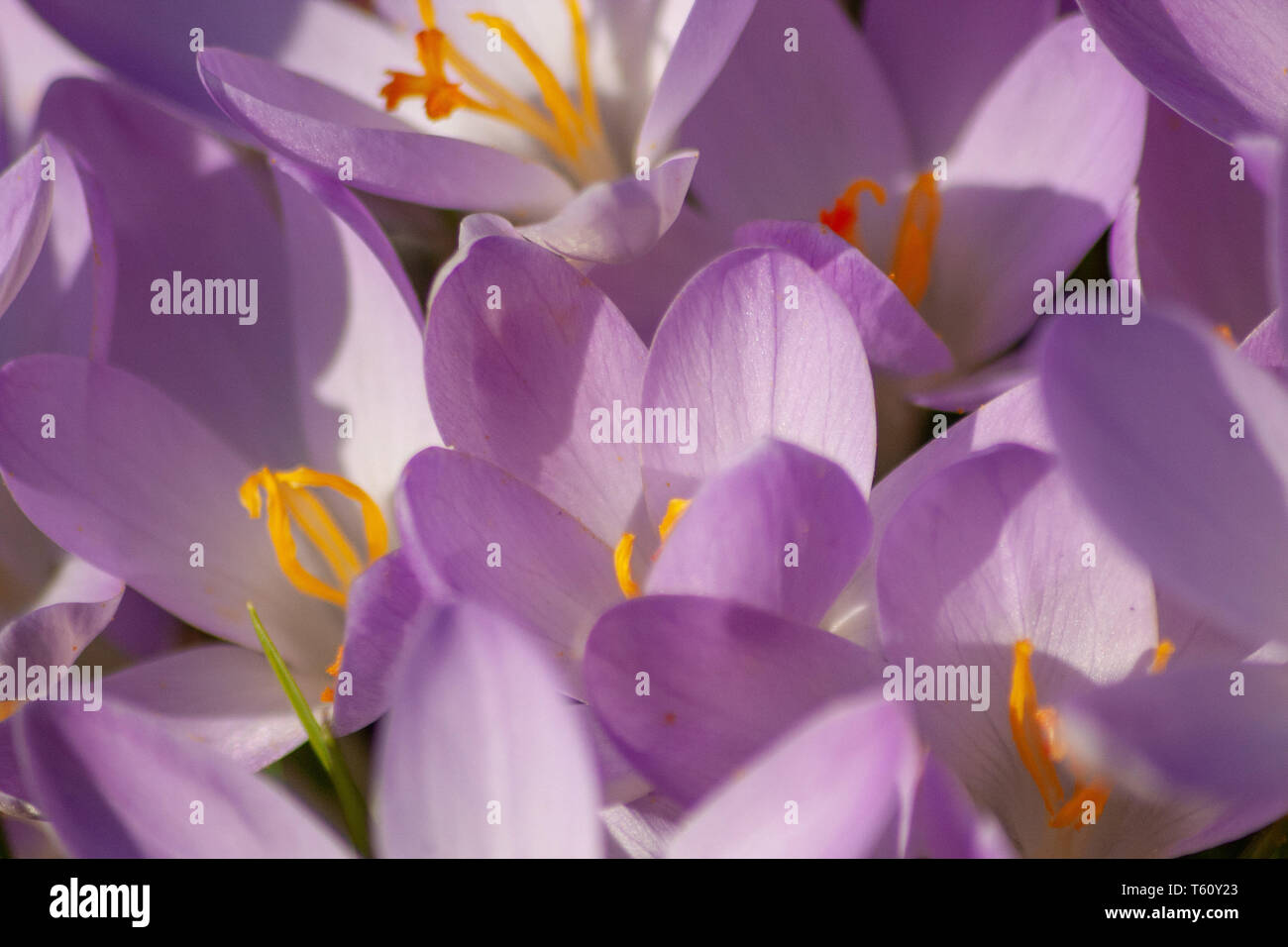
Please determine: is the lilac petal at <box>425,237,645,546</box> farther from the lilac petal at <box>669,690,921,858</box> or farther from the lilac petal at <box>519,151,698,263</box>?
the lilac petal at <box>669,690,921,858</box>

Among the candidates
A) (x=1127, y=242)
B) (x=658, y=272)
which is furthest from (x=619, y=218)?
(x=1127, y=242)

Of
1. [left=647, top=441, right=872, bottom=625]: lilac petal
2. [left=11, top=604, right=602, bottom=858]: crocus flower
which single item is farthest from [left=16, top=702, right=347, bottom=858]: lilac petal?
[left=647, top=441, right=872, bottom=625]: lilac petal

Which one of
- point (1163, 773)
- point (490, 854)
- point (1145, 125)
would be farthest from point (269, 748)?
point (1145, 125)

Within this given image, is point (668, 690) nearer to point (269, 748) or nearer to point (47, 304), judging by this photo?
point (269, 748)

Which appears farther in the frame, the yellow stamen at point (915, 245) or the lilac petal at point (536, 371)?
the yellow stamen at point (915, 245)

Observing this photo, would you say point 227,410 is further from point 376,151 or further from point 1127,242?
point 1127,242

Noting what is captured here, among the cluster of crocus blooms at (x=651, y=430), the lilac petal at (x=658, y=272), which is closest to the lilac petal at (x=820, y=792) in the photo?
the cluster of crocus blooms at (x=651, y=430)

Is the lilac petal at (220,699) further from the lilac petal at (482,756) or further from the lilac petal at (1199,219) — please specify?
the lilac petal at (1199,219)
